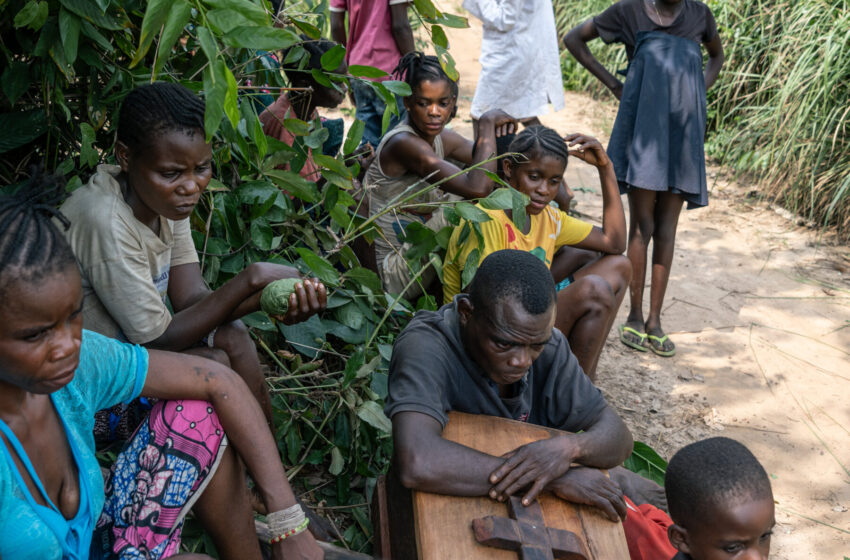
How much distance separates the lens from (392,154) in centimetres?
332

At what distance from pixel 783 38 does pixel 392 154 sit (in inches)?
166

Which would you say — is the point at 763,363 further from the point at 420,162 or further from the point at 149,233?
the point at 149,233

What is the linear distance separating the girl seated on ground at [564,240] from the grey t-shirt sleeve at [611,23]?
1.28m

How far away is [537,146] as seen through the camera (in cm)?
291

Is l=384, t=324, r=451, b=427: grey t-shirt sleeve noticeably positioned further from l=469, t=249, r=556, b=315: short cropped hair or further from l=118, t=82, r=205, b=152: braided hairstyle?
l=118, t=82, r=205, b=152: braided hairstyle

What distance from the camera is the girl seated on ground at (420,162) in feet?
10.3

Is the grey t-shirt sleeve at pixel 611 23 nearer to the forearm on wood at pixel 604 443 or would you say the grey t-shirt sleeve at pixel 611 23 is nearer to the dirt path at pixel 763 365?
the dirt path at pixel 763 365

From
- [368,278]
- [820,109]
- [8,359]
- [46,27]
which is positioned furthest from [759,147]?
[8,359]

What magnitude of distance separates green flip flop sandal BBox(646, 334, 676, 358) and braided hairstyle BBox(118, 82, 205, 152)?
9.18 feet

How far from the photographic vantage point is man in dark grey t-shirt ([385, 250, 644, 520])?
6.05 feet

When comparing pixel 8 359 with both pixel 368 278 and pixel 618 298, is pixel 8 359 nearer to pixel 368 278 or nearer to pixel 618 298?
pixel 368 278

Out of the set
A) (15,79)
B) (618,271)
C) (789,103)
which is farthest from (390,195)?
(789,103)

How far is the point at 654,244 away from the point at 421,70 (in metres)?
1.60

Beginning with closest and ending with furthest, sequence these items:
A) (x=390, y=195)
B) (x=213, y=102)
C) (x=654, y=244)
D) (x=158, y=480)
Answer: (x=213, y=102), (x=158, y=480), (x=390, y=195), (x=654, y=244)
